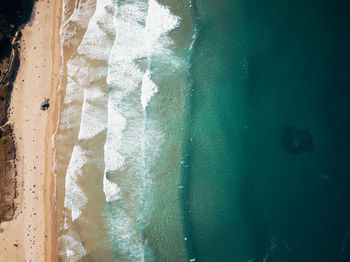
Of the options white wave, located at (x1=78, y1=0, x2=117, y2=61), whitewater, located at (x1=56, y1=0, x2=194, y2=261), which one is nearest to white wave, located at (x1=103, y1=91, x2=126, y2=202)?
whitewater, located at (x1=56, y1=0, x2=194, y2=261)

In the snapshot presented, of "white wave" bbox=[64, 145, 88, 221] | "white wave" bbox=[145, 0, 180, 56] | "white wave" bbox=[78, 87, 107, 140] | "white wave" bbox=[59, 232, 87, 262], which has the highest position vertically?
"white wave" bbox=[145, 0, 180, 56]

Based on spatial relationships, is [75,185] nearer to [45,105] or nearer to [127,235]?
[127,235]

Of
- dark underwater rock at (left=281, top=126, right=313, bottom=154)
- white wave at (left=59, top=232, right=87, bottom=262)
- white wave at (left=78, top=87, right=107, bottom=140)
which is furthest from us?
white wave at (left=78, top=87, right=107, bottom=140)

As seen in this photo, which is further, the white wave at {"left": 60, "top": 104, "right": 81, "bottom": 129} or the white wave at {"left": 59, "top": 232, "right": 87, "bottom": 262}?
the white wave at {"left": 60, "top": 104, "right": 81, "bottom": 129}

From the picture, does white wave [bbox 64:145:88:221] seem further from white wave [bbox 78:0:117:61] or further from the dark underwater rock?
the dark underwater rock

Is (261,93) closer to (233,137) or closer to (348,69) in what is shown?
(233,137)

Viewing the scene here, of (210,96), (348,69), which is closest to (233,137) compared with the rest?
(210,96)

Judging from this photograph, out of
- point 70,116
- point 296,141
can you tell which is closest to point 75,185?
point 70,116

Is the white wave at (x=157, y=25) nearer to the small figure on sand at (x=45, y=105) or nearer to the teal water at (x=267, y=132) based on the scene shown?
the teal water at (x=267, y=132)
